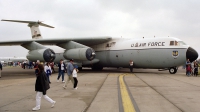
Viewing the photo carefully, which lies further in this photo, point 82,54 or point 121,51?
point 121,51

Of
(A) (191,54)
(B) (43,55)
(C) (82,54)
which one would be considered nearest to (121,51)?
(C) (82,54)

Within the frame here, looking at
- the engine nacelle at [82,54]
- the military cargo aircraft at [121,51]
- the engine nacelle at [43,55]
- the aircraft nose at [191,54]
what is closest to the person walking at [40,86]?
the military cargo aircraft at [121,51]

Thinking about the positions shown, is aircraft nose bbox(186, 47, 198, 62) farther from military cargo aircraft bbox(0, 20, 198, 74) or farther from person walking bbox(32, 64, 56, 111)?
person walking bbox(32, 64, 56, 111)

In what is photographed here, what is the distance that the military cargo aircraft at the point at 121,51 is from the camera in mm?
20344

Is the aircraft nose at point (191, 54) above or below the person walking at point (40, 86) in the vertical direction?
above

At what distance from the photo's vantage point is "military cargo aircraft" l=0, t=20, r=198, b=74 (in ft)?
66.7

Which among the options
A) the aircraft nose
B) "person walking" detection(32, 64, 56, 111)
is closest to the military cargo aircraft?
the aircraft nose

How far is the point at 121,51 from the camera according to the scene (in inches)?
928

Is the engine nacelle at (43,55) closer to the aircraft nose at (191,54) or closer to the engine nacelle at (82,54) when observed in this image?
the engine nacelle at (82,54)

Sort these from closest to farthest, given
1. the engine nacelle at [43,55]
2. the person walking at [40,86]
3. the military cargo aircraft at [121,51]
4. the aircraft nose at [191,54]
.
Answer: the person walking at [40,86] → the aircraft nose at [191,54] → the military cargo aircraft at [121,51] → the engine nacelle at [43,55]

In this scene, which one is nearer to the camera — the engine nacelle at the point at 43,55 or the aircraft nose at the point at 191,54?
the aircraft nose at the point at 191,54

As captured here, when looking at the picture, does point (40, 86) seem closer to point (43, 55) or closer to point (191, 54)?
point (191, 54)

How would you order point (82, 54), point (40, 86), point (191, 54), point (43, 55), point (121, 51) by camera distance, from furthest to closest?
point (121, 51) < point (82, 54) < point (43, 55) < point (191, 54) < point (40, 86)

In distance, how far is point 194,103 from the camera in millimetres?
7383
